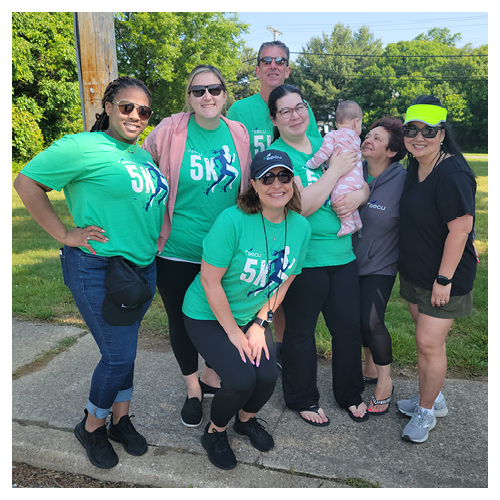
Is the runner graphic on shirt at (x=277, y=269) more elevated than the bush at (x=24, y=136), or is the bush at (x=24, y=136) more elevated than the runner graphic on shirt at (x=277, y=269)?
the bush at (x=24, y=136)

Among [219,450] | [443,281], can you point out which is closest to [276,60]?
[443,281]

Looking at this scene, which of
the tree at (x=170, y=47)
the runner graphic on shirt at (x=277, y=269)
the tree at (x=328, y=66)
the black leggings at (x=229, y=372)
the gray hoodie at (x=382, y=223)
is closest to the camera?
the black leggings at (x=229, y=372)

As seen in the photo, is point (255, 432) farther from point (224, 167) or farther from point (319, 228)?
point (224, 167)

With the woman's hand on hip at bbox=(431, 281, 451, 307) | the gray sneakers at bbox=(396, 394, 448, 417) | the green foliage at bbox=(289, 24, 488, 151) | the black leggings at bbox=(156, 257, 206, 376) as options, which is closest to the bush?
the black leggings at bbox=(156, 257, 206, 376)

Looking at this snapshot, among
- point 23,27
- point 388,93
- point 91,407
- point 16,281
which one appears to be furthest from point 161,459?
point 388,93

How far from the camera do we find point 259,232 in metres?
2.58

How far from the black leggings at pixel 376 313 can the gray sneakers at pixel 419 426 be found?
0.41 meters

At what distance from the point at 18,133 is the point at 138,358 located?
1845 centimetres

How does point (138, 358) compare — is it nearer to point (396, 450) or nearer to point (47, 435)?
point (47, 435)

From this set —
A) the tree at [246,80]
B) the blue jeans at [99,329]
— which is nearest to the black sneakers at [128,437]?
the blue jeans at [99,329]

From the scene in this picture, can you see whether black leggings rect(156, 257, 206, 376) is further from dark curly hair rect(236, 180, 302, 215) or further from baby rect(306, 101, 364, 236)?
baby rect(306, 101, 364, 236)

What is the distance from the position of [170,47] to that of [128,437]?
81.3 ft

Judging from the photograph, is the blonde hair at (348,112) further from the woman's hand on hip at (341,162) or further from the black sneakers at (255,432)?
the black sneakers at (255,432)

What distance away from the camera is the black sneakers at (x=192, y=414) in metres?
3.02
